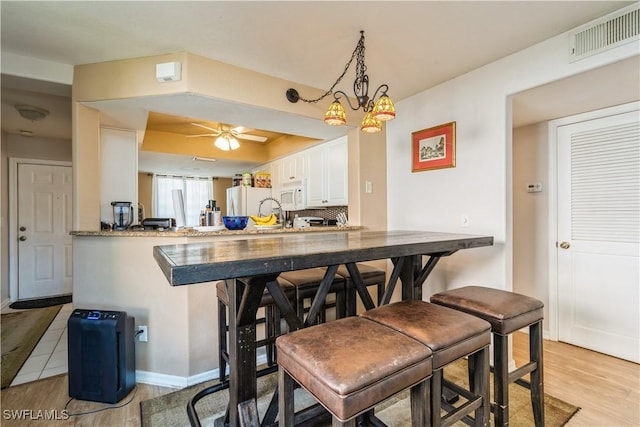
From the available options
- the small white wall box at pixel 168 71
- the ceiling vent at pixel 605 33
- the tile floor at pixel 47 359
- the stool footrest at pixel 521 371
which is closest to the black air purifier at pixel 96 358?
the tile floor at pixel 47 359

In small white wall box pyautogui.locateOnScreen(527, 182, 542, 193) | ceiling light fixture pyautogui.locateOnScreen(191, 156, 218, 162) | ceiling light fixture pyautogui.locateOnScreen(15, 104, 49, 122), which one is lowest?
small white wall box pyautogui.locateOnScreen(527, 182, 542, 193)

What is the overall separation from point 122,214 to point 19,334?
1802mm

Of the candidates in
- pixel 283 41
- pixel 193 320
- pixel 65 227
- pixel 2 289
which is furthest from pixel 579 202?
pixel 2 289

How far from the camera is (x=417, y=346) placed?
0.99 meters

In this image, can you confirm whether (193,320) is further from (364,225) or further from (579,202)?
(579,202)

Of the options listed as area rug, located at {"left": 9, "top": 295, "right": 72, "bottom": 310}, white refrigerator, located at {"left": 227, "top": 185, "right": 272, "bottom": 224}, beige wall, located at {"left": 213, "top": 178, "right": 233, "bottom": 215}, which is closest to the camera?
area rug, located at {"left": 9, "top": 295, "right": 72, "bottom": 310}

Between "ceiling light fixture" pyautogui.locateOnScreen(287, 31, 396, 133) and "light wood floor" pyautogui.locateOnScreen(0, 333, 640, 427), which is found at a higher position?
"ceiling light fixture" pyautogui.locateOnScreen(287, 31, 396, 133)

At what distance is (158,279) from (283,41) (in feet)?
6.20

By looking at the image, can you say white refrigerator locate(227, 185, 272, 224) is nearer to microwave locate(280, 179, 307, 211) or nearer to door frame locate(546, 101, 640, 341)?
microwave locate(280, 179, 307, 211)

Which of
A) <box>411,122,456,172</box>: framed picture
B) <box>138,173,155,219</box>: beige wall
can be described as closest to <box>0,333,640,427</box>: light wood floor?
<box>411,122,456,172</box>: framed picture

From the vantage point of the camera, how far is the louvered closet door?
2.25 meters

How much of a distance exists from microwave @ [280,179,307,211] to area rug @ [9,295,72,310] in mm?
3293

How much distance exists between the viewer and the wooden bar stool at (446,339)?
1061 millimetres

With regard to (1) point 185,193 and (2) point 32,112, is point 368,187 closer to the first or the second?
(2) point 32,112
